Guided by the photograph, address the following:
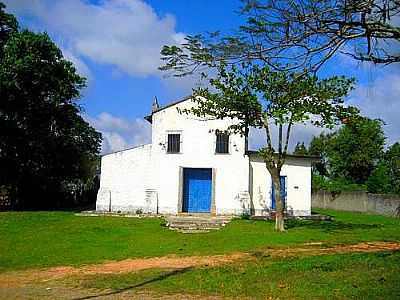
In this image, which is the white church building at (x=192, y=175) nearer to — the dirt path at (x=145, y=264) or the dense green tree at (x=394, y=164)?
the dirt path at (x=145, y=264)

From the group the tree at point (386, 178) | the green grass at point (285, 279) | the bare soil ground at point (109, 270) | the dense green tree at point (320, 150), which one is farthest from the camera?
the dense green tree at point (320, 150)

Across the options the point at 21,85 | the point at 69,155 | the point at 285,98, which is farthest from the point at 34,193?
the point at 285,98

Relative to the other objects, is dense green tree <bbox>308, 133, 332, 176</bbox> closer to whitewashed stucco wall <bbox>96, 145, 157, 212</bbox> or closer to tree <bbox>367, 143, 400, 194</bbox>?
tree <bbox>367, 143, 400, 194</bbox>

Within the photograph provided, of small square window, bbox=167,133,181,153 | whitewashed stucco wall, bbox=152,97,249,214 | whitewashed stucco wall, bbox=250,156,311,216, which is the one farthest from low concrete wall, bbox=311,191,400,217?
small square window, bbox=167,133,181,153

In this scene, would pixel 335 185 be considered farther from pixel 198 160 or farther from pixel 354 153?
pixel 198 160

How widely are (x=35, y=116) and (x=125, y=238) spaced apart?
48.5 ft

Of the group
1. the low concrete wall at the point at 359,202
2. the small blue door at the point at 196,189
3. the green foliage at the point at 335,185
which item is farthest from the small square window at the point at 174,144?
the green foliage at the point at 335,185

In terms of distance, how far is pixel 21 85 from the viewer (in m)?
28.4

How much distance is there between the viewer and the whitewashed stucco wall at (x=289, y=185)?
2745cm

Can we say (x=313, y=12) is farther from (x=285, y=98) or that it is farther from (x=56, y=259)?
(x=56, y=259)

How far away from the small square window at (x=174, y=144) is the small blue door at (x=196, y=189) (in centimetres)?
111

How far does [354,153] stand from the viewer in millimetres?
48031

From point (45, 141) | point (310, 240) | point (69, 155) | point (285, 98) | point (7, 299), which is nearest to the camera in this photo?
point (7, 299)

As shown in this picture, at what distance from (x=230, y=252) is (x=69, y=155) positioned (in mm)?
20154
